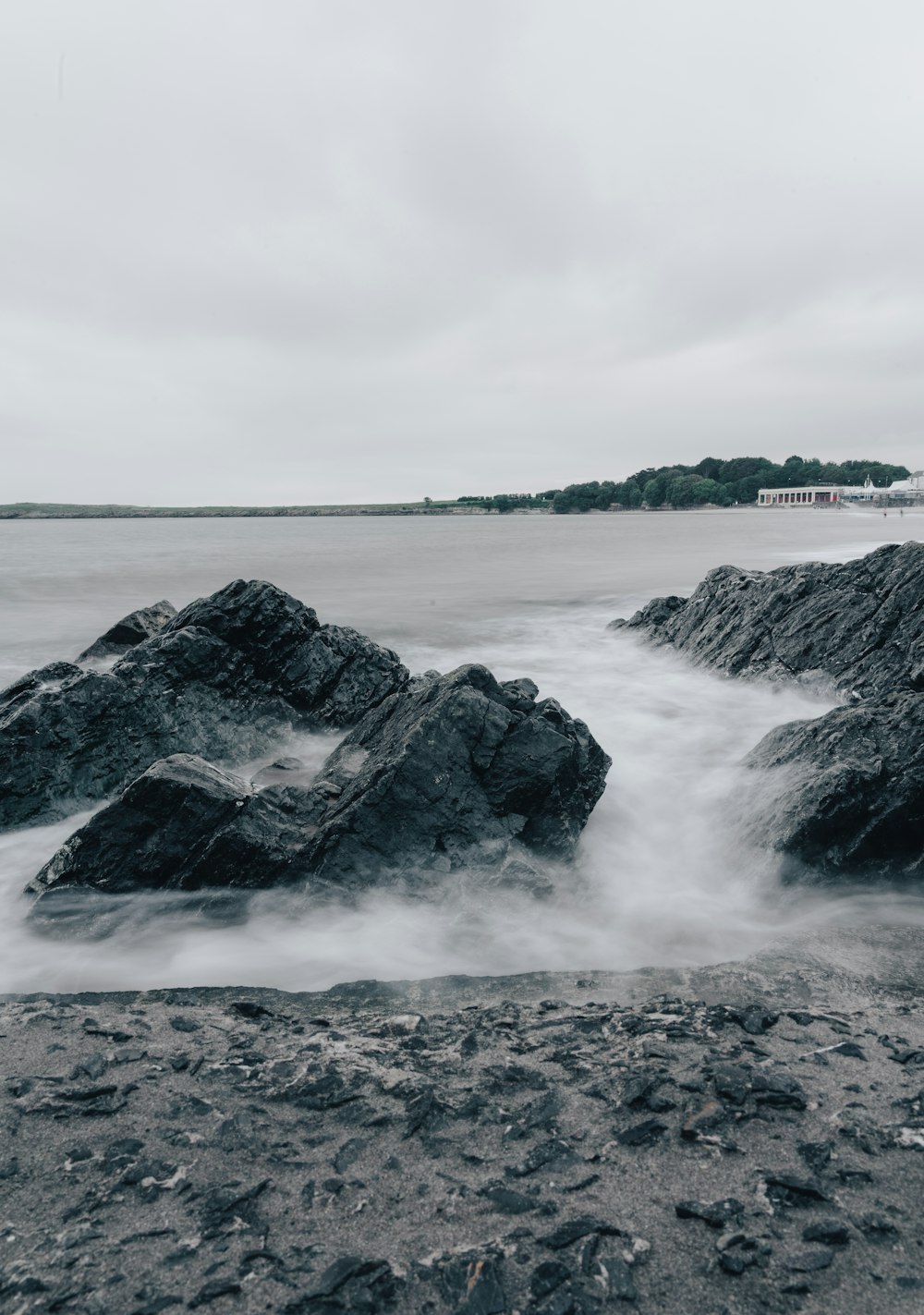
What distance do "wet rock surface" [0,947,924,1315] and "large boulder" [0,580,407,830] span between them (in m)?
2.88

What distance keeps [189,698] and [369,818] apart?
305cm

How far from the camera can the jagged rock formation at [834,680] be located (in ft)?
15.1

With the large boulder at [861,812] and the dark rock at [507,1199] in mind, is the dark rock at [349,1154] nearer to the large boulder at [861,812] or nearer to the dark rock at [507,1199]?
the dark rock at [507,1199]

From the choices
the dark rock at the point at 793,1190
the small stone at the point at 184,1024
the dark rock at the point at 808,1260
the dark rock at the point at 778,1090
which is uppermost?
the dark rock at the point at 808,1260

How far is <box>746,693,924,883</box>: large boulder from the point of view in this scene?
4.57 metres

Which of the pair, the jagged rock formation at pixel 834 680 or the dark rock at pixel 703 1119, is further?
the jagged rock formation at pixel 834 680

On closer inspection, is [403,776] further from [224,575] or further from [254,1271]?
[224,575]

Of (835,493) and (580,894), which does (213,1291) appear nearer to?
(580,894)

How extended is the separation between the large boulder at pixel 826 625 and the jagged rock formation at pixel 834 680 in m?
0.02

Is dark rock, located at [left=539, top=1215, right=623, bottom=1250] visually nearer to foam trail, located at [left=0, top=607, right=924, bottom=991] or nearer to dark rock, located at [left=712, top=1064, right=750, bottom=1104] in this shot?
dark rock, located at [left=712, top=1064, right=750, bottom=1104]

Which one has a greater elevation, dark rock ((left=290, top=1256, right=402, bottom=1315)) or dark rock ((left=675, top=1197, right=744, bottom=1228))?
dark rock ((left=290, top=1256, right=402, bottom=1315))

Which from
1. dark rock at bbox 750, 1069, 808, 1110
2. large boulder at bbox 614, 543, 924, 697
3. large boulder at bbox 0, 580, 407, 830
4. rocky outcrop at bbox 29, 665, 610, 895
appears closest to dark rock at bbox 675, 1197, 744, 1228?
dark rock at bbox 750, 1069, 808, 1110

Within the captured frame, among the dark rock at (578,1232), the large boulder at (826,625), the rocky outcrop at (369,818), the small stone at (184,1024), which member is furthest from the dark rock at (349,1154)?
the large boulder at (826,625)

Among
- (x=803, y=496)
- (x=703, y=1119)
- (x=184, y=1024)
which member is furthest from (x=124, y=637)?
(x=803, y=496)
